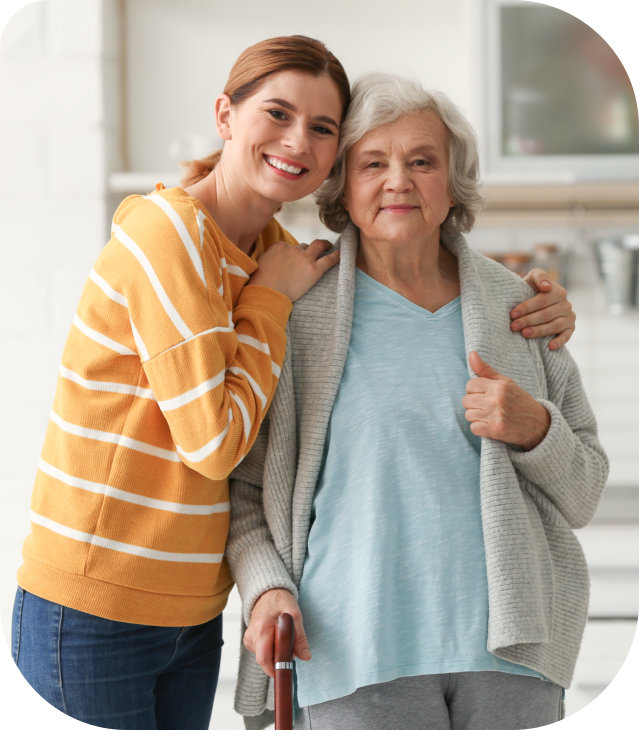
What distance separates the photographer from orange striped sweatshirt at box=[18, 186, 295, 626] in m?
0.87

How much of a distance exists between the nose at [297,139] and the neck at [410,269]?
160mm

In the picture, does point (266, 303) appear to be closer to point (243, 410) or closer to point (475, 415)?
point (243, 410)

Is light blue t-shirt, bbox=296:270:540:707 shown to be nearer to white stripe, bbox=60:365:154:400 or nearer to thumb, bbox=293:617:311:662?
thumb, bbox=293:617:311:662

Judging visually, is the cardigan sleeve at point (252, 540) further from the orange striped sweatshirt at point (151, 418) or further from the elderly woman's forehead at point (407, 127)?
the elderly woman's forehead at point (407, 127)

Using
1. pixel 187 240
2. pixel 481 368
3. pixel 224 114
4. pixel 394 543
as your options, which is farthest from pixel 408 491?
pixel 224 114

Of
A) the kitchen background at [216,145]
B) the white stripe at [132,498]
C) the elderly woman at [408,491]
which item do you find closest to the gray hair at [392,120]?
the elderly woman at [408,491]

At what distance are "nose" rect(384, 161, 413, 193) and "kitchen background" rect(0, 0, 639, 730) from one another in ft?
3.46

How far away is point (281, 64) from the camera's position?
3.19 feet

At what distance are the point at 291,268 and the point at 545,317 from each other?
1.12 feet

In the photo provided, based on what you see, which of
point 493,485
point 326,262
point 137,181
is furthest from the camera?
point 137,181

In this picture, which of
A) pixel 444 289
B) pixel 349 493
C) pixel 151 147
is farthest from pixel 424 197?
pixel 151 147

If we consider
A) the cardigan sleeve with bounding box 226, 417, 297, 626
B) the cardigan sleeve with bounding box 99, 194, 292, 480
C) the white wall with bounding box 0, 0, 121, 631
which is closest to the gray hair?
the cardigan sleeve with bounding box 99, 194, 292, 480

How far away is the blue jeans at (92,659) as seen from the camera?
0.95m

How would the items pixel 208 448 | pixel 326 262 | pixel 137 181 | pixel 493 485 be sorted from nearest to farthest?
pixel 208 448, pixel 493 485, pixel 326 262, pixel 137 181
